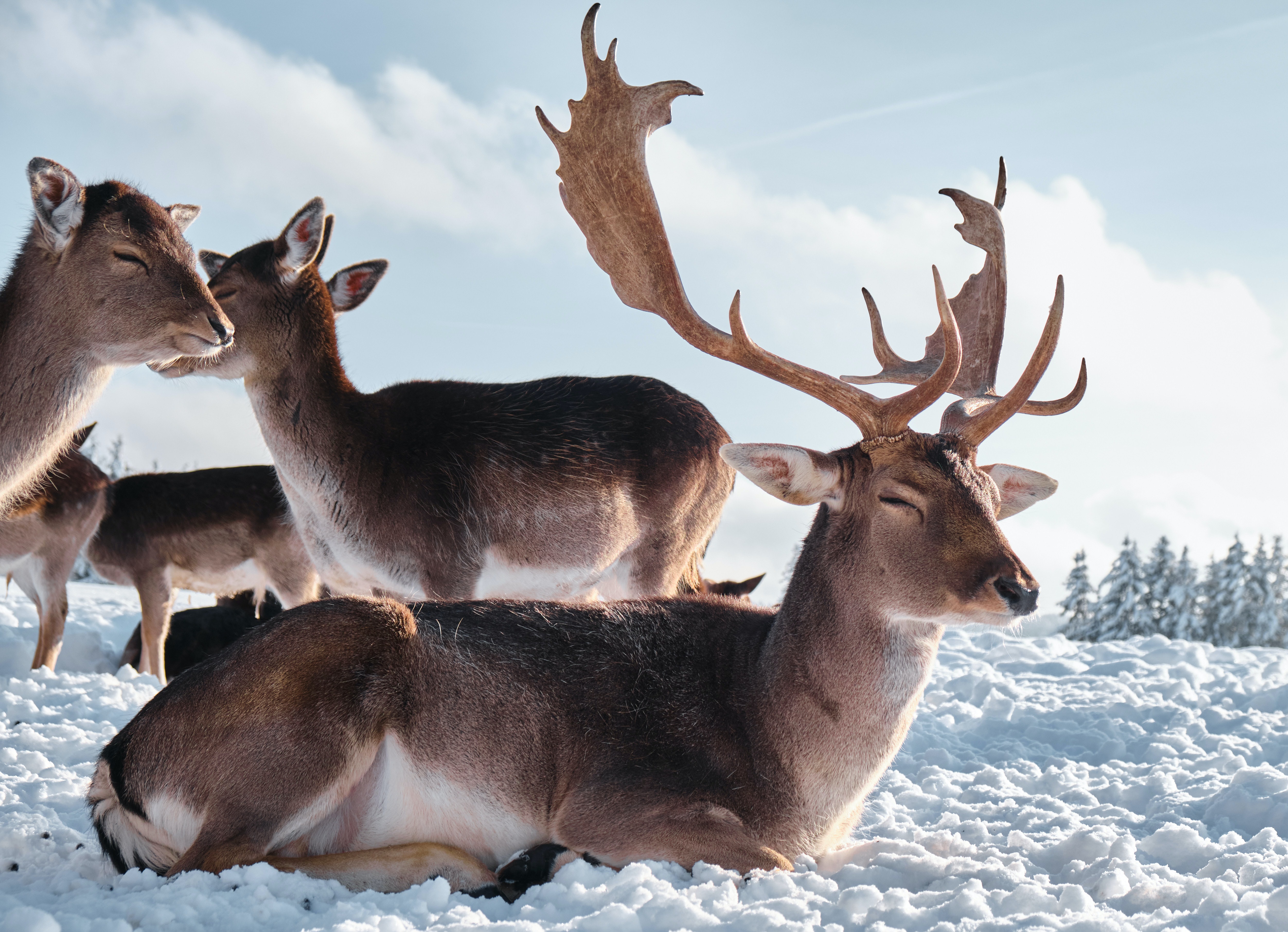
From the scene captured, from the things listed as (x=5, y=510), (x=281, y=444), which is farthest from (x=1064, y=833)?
(x=5, y=510)

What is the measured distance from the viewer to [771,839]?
4.29 m

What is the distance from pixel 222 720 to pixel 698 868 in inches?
72.5

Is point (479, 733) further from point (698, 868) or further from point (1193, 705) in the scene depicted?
point (1193, 705)

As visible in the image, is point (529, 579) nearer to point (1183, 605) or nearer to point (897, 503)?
point (897, 503)

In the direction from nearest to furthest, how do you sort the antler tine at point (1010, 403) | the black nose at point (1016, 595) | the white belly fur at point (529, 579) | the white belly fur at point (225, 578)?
the black nose at point (1016, 595)
the antler tine at point (1010, 403)
the white belly fur at point (529, 579)
the white belly fur at point (225, 578)

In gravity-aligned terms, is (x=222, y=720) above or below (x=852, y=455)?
below

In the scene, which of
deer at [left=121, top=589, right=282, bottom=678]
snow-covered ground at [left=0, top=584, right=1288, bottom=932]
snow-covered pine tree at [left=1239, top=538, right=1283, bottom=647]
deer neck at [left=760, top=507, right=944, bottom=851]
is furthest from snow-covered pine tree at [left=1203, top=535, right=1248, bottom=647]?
deer neck at [left=760, top=507, right=944, bottom=851]

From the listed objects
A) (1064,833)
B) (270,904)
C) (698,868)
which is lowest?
(270,904)

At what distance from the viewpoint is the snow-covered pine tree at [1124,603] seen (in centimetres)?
3067

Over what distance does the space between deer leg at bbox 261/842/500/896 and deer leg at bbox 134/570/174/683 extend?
6.86 meters

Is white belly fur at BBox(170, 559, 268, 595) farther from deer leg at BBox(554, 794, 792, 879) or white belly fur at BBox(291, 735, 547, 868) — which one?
deer leg at BBox(554, 794, 792, 879)

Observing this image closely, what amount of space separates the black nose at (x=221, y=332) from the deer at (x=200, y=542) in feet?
15.5

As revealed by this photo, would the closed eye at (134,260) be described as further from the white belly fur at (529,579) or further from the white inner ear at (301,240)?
the white belly fur at (529,579)

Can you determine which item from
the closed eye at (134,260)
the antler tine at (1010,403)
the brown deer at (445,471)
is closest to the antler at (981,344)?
the antler tine at (1010,403)
